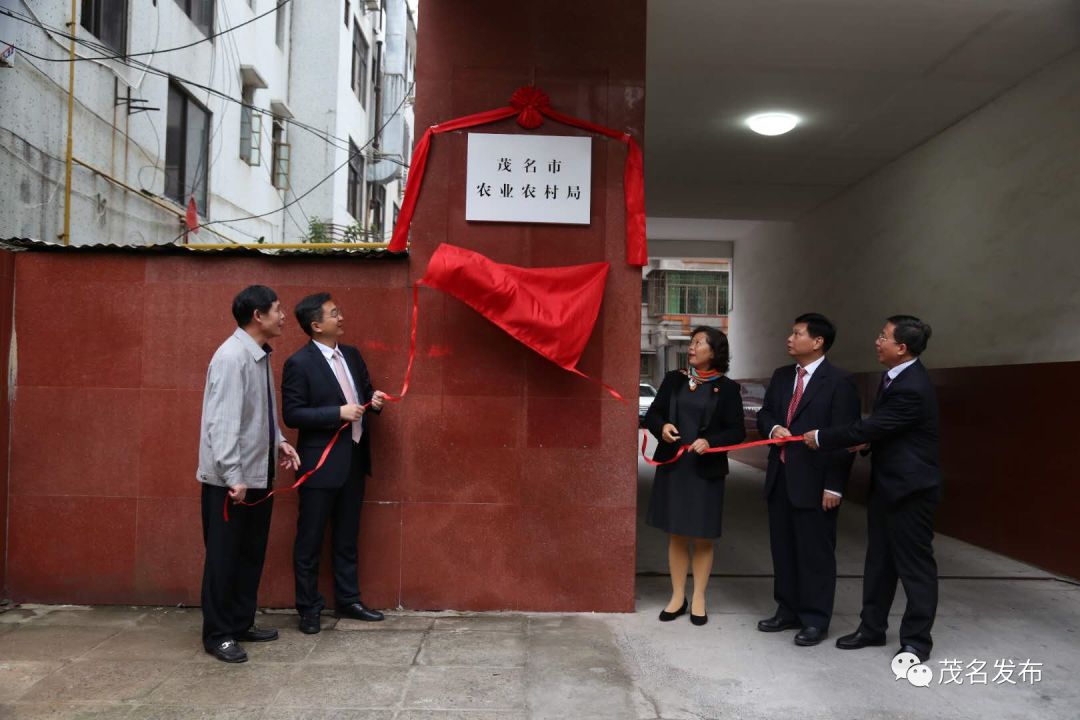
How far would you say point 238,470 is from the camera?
12.9 feet

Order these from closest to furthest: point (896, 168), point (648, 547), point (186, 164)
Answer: point (648, 547), point (896, 168), point (186, 164)

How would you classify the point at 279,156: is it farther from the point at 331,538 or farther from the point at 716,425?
the point at 716,425

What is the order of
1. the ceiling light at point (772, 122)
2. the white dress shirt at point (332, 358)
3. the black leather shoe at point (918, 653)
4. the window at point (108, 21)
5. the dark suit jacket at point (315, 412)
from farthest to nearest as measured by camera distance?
the window at point (108, 21)
the ceiling light at point (772, 122)
the white dress shirt at point (332, 358)
the dark suit jacket at point (315, 412)
the black leather shoe at point (918, 653)

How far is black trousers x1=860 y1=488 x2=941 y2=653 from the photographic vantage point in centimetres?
412

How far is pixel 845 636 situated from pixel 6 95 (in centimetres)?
771

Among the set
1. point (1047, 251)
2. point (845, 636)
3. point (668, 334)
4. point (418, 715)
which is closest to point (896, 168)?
point (1047, 251)

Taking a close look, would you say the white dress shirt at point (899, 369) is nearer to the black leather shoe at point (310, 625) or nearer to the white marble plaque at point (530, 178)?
the white marble plaque at point (530, 178)

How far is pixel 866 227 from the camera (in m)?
9.73

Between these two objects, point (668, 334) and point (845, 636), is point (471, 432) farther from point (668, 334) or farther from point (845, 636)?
point (668, 334)

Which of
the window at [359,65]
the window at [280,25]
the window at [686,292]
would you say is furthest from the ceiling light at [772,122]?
the window at [686,292]

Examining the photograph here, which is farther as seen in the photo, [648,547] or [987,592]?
[648,547]

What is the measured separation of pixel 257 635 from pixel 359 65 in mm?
18987

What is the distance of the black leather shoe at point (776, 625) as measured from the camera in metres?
4.62

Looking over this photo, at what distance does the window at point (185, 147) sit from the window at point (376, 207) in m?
9.32
